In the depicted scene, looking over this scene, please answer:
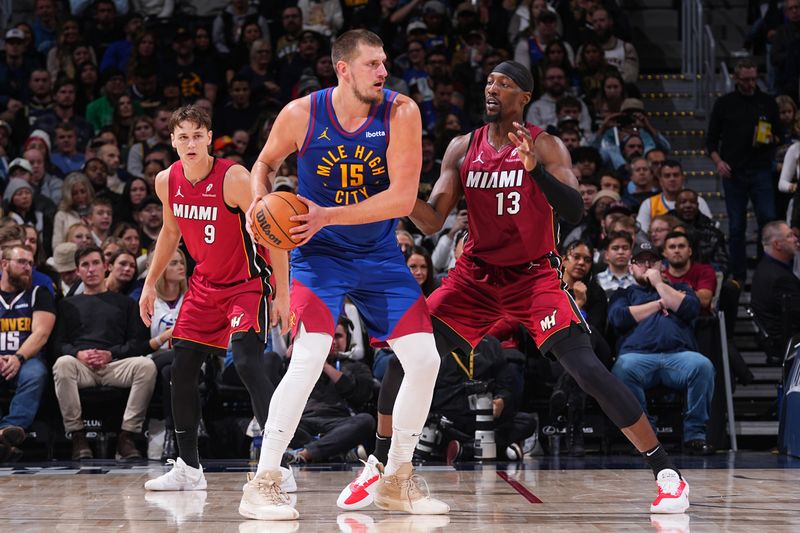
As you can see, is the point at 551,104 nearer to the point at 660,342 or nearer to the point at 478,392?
the point at 660,342

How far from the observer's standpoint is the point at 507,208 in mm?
5180

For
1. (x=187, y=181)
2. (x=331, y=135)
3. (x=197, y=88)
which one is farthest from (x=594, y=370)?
(x=197, y=88)

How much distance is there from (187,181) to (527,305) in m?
1.91

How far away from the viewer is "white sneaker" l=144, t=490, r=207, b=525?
488cm

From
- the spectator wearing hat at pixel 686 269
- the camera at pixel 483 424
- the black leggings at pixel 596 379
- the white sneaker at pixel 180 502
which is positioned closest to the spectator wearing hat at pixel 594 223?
the spectator wearing hat at pixel 686 269

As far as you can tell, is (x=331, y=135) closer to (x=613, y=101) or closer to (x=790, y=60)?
(x=613, y=101)

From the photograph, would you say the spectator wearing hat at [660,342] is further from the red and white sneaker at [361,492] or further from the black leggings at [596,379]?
the red and white sneaker at [361,492]

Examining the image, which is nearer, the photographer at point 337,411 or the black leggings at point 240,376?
the black leggings at point 240,376

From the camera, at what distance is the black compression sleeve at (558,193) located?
482cm

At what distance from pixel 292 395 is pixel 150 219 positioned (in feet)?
17.7

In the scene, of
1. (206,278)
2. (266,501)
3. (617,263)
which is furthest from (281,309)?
(617,263)

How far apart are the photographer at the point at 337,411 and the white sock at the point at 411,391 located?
2379 millimetres

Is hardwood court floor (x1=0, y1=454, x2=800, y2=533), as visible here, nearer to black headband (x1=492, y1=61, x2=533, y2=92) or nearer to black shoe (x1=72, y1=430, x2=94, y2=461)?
black shoe (x1=72, y1=430, x2=94, y2=461)

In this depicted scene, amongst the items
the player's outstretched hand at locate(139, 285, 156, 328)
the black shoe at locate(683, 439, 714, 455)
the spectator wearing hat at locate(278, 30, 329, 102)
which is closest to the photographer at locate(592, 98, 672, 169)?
the spectator wearing hat at locate(278, 30, 329, 102)
